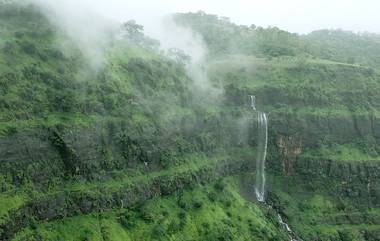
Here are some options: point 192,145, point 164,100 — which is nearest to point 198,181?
point 192,145

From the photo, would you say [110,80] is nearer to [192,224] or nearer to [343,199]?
[192,224]

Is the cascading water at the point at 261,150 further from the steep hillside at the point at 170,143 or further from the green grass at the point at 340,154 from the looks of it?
the green grass at the point at 340,154

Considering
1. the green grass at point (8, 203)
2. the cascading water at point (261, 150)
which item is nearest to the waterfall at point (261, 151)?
the cascading water at point (261, 150)

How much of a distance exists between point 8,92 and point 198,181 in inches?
1143

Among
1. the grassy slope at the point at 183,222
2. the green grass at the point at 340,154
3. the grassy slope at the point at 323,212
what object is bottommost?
the grassy slope at the point at 323,212

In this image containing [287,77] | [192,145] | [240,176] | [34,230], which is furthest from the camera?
[287,77]

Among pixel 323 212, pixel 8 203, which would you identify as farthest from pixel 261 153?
pixel 8 203

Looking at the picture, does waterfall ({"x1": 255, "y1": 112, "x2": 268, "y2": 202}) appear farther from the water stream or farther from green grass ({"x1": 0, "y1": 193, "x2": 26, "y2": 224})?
green grass ({"x1": 0, "y1": 193, "x2": 26, "y2": 224})

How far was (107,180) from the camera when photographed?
232 feet

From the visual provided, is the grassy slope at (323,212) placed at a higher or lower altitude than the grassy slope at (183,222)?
lower

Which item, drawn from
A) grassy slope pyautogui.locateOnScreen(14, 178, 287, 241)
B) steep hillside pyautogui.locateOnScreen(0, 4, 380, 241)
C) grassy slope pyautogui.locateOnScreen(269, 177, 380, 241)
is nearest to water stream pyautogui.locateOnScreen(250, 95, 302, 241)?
steep hillside pyautogui.locateOnScreen(0, 4, 380, 241)

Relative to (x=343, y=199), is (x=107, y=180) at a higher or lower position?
higher

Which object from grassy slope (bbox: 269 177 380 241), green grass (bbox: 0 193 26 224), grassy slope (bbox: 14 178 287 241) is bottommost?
grassy slope (bbox: 269 177 380 241)

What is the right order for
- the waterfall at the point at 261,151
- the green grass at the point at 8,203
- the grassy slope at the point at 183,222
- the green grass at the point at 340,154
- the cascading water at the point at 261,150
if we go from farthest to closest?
the green grass at the point at 340,154, the cascading water at the point at 261,150, the waterfall at the point at 261,151, the grassy slope at the point at 183,222, the green grass at the point at 8,203
